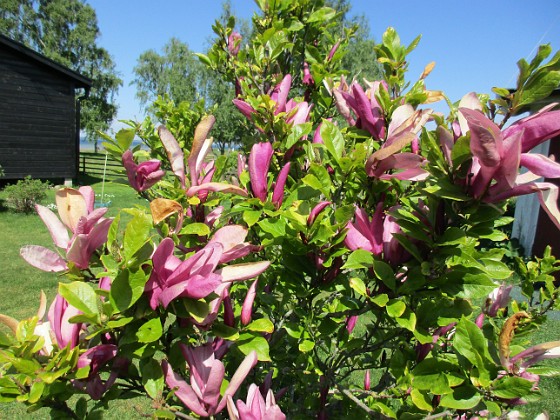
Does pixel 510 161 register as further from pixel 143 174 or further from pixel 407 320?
pixel 143 174

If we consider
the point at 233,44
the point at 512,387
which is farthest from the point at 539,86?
the point at 233,44

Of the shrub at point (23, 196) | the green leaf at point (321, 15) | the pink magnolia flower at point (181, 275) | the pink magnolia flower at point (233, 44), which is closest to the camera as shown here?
the pink magnolia flower at point (181, 275)

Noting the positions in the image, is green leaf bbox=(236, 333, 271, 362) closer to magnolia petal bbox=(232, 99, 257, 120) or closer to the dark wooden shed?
magnolia petal bbox=(232, 99, 257, 120)

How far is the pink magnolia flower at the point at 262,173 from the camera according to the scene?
1.13 meters

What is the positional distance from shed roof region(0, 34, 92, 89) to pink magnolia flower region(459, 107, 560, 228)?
15.5 m

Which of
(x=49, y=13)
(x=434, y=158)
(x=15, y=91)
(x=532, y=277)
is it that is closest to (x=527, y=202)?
(x=532, y=277)

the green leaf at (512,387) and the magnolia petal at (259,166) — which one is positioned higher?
the magnolia petal at (259,166)

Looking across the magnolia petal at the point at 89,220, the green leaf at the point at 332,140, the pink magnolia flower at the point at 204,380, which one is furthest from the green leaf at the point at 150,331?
the green leaf at the point at 332,140

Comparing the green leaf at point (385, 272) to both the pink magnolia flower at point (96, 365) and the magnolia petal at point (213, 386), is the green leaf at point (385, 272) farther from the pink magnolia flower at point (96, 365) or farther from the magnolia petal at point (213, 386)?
the pink magnolia flower at point (96, 365)

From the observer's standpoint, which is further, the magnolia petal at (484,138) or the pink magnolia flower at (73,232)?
the pink magnolia flower at (73,232)

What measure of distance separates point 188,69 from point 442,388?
3964 centimetres

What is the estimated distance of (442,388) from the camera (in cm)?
89

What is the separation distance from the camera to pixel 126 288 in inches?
30.3

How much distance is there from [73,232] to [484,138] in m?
0.81
